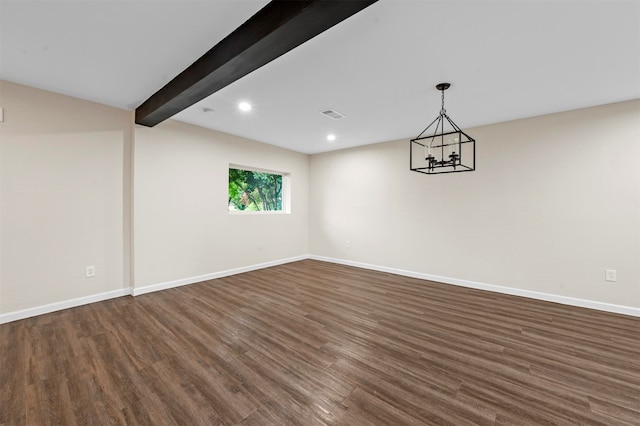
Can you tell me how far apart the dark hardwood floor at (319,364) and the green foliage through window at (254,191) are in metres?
2.17

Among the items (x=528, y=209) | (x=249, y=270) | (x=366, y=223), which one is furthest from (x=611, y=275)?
(x=249, y=270)

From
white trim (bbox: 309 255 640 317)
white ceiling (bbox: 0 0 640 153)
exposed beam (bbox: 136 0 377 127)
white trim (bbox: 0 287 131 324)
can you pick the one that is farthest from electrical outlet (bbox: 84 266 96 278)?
white trim (bbox: 309 255 640 317)

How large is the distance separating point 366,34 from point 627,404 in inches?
115

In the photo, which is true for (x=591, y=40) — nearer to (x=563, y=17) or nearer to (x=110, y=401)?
(x=563, y=17)

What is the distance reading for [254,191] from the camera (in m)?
5.32

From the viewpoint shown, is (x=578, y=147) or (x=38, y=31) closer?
(x=38, y=31)

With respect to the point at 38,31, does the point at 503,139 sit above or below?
below

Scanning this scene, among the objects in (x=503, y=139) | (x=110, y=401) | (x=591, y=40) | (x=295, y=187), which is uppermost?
(x=591, y=40)

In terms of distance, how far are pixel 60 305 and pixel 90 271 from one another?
0.43 m

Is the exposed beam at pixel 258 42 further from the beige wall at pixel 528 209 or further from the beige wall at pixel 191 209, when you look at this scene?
the beige wall at pixel 528 209

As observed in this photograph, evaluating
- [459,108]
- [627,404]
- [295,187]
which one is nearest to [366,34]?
[459,108]

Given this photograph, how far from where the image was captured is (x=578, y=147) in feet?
10.7

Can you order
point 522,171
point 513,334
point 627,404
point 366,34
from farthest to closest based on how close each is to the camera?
point 522,171 < point 513,334 < point 366,34 < point 627,404

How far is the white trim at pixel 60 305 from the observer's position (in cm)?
271
